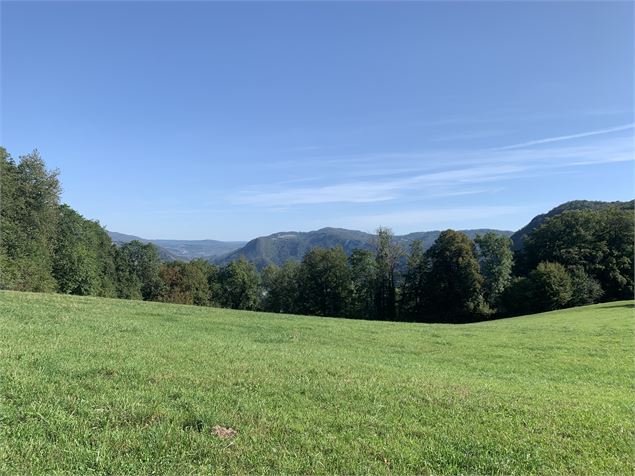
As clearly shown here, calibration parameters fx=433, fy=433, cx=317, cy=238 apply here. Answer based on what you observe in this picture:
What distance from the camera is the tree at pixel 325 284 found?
85.0 metres

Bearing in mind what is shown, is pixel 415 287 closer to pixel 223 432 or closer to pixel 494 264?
pixel 494 264

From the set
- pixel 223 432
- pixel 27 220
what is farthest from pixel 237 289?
pixel 223 432

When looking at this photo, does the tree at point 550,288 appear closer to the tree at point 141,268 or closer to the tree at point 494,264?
the tree at point 494,264

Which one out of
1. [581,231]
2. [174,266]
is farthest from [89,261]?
[581,231]

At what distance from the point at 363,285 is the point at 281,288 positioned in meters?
20.6

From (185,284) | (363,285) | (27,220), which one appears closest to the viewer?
(27,220)

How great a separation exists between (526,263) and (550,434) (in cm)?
8722

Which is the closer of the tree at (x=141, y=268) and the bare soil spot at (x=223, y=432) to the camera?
the bare soil spot at (x=223, y=432)

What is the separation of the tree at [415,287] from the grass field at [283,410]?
214 feet

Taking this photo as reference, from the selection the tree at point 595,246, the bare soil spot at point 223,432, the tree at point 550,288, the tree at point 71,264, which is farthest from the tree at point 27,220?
the tree at point 595,246

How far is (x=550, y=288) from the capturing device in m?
65.6

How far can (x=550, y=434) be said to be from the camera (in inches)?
279

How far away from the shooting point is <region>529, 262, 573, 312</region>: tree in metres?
65.3

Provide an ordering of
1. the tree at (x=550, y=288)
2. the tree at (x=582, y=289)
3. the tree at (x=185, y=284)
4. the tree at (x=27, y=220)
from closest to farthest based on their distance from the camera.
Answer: the tree at (x=27, y=220) < the tree at (x=550, y=288) < the tree at (x=582, y=289) < the tree at (x=185, y=284)
